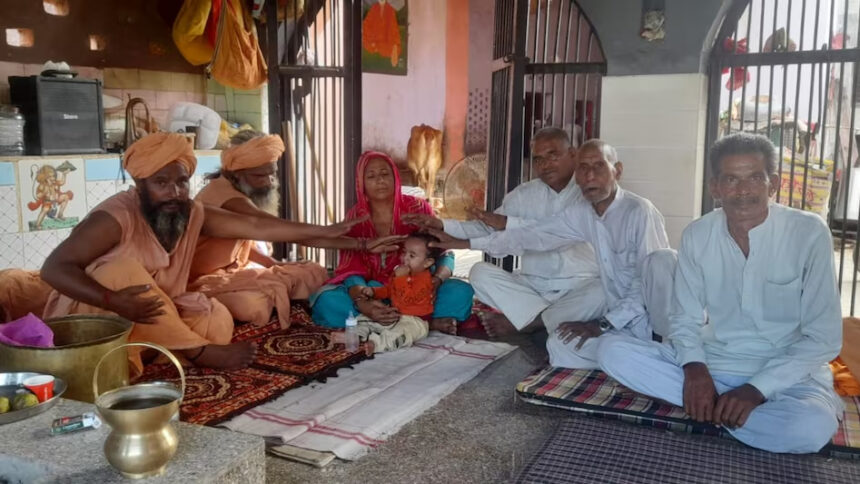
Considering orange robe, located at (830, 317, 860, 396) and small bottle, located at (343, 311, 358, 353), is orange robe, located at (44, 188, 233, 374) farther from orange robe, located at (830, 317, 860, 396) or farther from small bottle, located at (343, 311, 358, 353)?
orange robe, located at (830, 317, 860, 396)

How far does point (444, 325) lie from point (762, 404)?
2.20 m

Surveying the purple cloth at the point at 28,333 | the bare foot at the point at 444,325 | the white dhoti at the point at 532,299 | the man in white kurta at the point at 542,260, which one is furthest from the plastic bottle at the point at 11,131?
the white dhoti at the point at 532,299

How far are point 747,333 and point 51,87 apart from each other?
572cm

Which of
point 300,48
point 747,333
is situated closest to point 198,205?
point 747,333

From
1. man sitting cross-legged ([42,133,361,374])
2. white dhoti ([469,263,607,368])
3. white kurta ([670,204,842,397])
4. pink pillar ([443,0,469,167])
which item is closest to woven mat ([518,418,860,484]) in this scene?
white kurta ([670,204,842,397])

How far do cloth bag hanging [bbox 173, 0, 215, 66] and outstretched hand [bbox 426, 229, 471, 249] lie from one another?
3730mm

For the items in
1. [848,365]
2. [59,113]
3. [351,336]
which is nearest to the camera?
[848,365]

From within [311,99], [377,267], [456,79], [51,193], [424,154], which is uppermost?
[456,79]

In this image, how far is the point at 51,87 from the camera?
6.21 m

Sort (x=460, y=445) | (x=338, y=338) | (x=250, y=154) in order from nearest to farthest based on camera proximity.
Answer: (x=460, y=445) < (x=338, y=338) < (x=250, y=154)

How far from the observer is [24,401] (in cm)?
242

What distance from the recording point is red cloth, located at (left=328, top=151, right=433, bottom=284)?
507cm

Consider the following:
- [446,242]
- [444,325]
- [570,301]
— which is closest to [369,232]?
[446,242]

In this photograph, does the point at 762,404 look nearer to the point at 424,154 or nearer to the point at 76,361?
the point at 76,361
